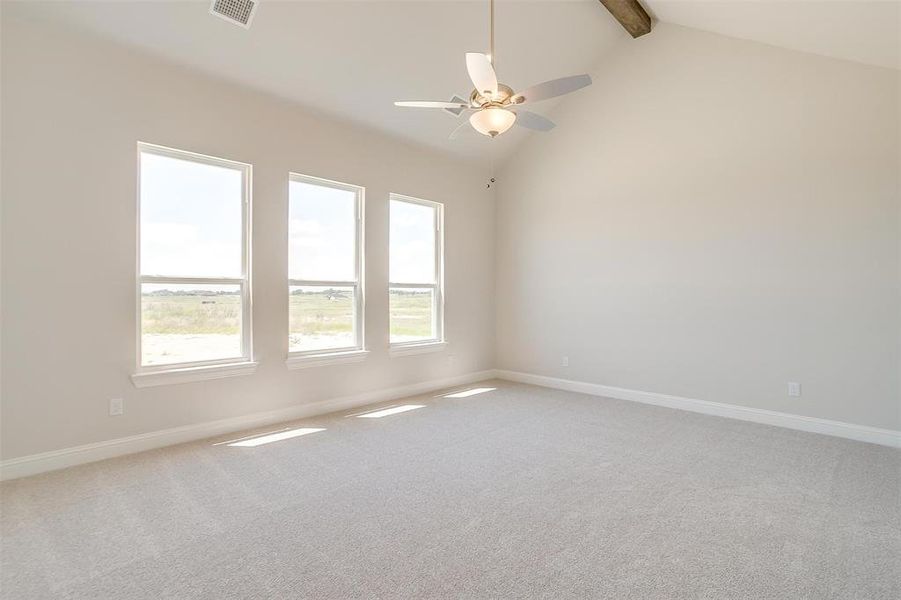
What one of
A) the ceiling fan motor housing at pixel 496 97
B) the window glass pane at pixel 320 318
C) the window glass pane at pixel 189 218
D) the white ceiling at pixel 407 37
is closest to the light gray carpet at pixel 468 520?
the window glass pane at pixel 320 318

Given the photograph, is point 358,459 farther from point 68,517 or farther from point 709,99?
point 709,99

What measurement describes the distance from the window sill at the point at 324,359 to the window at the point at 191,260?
17.8 inches

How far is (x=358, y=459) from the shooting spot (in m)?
3.36

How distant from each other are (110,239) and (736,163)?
5507mm

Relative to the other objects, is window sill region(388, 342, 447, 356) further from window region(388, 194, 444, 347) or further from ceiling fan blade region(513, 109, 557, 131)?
ceiling fan blade region(513, 109, 557, 131)

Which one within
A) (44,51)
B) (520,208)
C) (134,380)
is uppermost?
(44,51)

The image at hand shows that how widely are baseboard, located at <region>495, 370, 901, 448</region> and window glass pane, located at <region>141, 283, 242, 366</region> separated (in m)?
3.80

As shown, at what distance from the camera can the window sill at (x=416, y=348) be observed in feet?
17.5

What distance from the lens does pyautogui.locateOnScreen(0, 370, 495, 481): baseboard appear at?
3.03 m

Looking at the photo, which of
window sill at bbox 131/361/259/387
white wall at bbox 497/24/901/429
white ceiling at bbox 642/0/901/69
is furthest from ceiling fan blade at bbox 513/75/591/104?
window sill at bbox 131/361/259/387

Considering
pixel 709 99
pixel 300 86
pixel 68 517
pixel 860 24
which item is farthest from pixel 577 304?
pixel 68 517

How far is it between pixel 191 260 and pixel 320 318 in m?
1.33

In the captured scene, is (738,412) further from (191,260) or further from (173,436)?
(191,260)

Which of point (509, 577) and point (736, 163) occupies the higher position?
point (736, 163)
